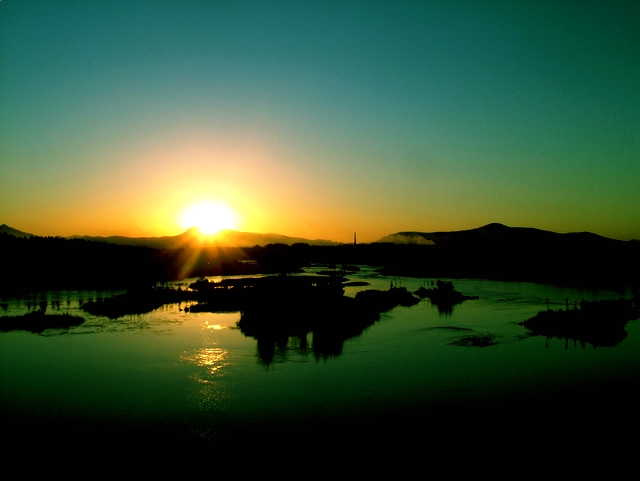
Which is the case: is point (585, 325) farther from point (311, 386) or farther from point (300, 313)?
point (311, 386)

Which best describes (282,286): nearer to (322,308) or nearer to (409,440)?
(322,308)

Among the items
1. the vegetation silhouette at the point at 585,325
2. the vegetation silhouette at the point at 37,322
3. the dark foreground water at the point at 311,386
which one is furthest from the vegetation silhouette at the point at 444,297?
the vegetation silhouette at the point at 37,322

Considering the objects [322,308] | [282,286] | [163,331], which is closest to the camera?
[163,331]

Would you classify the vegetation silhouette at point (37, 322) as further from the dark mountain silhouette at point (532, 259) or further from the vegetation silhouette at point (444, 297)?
the dark mountain silhouette at point (532, 259)

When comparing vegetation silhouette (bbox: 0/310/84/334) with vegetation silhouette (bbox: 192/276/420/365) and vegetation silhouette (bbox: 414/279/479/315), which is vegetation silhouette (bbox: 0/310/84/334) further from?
vegetation silhouette (bbox: 414/279/479/315)

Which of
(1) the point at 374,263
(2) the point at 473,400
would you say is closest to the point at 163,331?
(2) the point at 473,400

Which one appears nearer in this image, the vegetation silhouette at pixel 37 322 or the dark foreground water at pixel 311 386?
the dark foreground water at pixel 311 386

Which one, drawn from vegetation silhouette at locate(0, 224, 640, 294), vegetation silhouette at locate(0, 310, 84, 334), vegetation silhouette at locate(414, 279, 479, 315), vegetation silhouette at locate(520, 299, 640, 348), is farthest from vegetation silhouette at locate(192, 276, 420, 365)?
vegetation silhouette at locate(0, 224, 640, 294)
